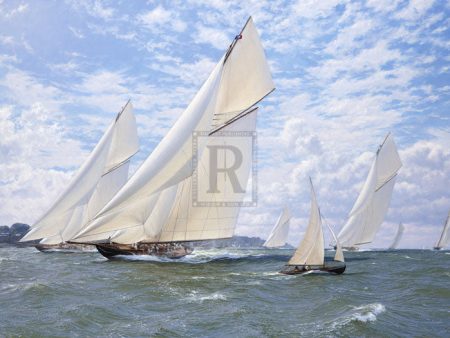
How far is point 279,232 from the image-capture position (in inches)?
4774

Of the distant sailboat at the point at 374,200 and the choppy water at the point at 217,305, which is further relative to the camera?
the distant sailboat at the point at 374,200

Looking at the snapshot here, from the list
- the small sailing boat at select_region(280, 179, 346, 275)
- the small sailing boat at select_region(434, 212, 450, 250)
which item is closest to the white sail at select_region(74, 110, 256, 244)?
the small sailing boat at select_region(280, 179, 346, 275)

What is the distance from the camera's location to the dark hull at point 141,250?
45.4 meters

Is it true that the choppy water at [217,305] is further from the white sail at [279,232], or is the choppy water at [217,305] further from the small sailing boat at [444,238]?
the white sail at [279,232]

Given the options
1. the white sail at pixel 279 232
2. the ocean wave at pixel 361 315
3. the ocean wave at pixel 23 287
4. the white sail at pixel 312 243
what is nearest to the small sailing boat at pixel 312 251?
the white sail at pixel 312 243

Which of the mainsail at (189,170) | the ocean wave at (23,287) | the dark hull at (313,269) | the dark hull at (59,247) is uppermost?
the mainsail at (189,170)

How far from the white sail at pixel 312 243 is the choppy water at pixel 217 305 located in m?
1.58

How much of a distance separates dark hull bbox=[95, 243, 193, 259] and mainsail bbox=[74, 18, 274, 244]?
2.88ft

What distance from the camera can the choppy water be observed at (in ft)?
55.8

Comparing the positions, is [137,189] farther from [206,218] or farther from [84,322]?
[84,322]

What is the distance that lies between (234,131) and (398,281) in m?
22.7

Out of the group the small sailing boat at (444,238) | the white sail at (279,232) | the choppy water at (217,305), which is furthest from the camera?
the white sail at (279,232)

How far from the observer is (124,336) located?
15711 mm

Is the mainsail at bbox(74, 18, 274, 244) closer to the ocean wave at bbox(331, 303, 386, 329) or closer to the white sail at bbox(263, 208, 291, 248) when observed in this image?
the ocean wave at bbox(331, 303, 386, 329)
